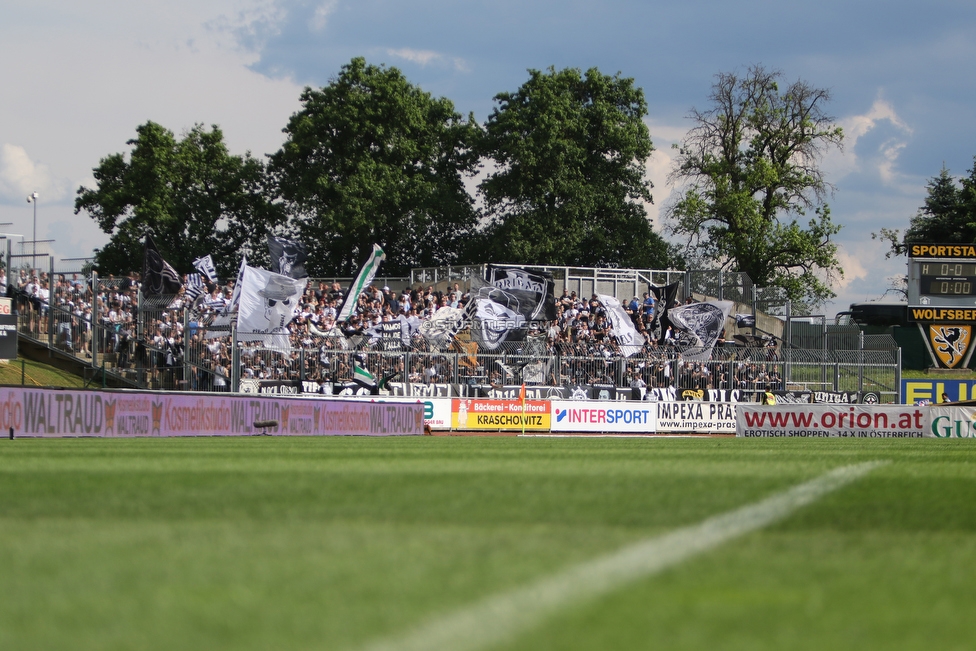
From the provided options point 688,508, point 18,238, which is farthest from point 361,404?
point 688,508

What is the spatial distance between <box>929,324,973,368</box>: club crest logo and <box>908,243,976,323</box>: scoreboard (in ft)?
3.16

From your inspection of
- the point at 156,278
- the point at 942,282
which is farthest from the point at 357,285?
the point at 942,282

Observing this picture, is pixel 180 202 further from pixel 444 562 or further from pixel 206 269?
pixel 444 562

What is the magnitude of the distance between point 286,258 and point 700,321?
47.3ft

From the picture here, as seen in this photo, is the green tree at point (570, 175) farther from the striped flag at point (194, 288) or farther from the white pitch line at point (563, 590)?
the white pitch line at point (563, 590)

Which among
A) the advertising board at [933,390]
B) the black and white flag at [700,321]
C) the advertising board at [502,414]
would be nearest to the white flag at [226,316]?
the advertising board at [502,414]

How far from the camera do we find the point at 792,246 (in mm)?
54375

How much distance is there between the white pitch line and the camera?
2641mm

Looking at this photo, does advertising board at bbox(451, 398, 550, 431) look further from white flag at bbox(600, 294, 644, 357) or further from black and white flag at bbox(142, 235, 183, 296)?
black and white flag at bbox(142, 235, 183, 296)

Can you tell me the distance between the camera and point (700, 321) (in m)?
36.7

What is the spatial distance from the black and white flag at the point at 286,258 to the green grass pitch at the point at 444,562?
23806 mm

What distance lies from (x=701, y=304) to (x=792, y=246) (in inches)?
761

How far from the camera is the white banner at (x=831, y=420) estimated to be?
29.9m

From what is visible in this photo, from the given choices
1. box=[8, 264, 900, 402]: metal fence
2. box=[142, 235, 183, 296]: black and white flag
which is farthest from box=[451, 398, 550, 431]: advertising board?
box=[142, 235, 183, 296]: black and white flag
